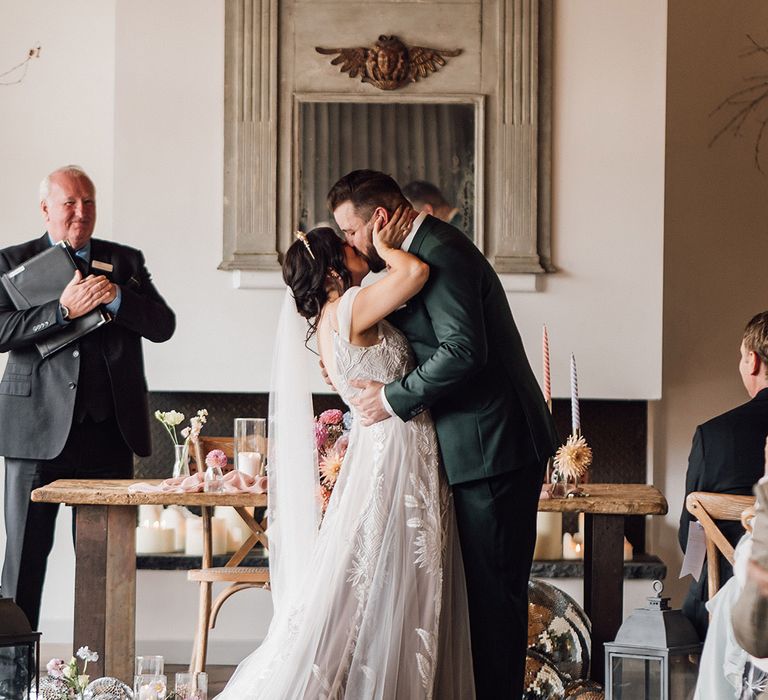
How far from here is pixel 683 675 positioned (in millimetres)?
2668

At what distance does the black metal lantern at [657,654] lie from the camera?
2.64 m

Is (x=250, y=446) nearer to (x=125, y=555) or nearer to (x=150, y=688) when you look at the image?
(x=125, y=555)

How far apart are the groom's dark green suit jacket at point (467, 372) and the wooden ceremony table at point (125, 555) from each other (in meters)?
0.63

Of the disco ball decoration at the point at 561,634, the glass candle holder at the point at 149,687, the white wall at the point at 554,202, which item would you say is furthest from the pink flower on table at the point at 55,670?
the white wall at the point at 554,202

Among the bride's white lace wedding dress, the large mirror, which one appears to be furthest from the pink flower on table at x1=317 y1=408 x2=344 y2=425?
the large mirror

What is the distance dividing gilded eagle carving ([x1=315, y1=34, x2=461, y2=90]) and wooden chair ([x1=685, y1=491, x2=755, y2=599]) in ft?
8.48

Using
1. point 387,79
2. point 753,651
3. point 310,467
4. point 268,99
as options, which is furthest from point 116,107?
point 753,651

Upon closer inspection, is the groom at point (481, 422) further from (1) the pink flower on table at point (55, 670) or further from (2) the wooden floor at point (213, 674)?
(2) the wooden floor at point (213, 674)

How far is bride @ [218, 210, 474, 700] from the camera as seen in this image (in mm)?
2975

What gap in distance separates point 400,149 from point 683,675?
3.10 meters

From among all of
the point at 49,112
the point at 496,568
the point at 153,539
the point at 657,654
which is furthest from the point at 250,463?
the point at 49,112

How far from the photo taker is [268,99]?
17.1ft

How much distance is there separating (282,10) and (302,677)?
126 inches

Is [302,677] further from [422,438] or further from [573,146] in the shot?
[573,146]
